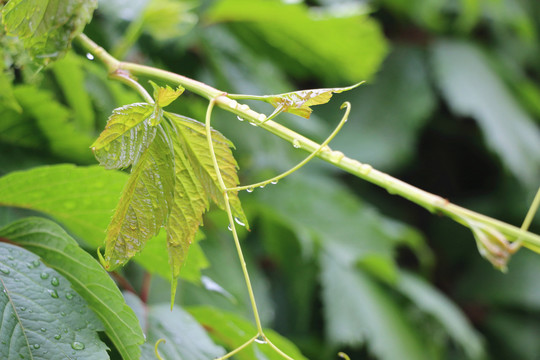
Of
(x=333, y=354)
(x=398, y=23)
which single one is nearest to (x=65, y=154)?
(x=333, y=354)

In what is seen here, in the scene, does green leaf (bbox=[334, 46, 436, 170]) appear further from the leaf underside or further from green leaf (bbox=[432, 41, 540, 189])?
the leaf underside


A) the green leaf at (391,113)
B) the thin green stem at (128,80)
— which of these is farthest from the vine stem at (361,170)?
the green leaf at (391,113)

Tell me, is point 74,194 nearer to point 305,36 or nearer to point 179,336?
point 179,336

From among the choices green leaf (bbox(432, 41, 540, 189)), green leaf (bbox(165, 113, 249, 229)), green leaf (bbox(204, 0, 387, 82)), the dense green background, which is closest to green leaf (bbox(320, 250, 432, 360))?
the dense green background

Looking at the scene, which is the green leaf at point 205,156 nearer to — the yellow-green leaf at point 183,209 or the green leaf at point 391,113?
the yellow-green leaf at point 183,209

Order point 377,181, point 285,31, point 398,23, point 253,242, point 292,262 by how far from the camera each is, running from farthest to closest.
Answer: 1. point 398,23
2. point 253,242
3. point 292,262
4. point 285,31
5. point 377,181

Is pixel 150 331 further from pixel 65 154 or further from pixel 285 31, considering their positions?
pixel 285 31
